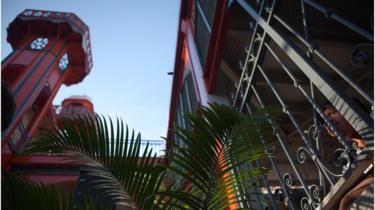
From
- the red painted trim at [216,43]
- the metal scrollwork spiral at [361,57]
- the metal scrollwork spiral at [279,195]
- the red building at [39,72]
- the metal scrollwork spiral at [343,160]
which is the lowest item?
the metal scrollwork spiral at [343,160]

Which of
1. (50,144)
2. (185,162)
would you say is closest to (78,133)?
(50,144)

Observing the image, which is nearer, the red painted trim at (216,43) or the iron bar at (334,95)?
the iron bar at (334,95)

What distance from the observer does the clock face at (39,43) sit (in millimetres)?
12836

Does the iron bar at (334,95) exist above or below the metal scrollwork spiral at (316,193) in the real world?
above

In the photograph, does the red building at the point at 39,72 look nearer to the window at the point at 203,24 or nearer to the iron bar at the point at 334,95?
the window at the point at 203,24

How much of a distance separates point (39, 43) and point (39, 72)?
244 centimetres

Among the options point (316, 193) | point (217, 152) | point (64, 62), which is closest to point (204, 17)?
point (217, 152)

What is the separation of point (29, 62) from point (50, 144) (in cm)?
1138

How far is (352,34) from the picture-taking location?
3.53m

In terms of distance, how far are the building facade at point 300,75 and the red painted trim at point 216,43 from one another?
12 mm

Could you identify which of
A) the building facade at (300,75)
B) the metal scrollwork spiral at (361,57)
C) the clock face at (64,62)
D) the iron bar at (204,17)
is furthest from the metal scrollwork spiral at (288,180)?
the clock face at (64,62)

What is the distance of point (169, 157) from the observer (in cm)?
169

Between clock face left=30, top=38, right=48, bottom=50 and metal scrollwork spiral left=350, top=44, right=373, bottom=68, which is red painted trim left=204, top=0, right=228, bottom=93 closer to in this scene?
metal scrollwork spiral left=350, top=44, right=373, bottom=68

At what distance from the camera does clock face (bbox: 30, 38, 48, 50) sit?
42.1 ft
